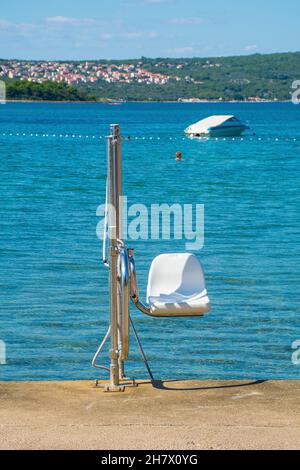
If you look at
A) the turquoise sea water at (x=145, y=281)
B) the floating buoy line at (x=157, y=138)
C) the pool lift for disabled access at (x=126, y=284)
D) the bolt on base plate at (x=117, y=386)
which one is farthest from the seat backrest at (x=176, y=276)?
the floating buoy line at (x=157, y=138)

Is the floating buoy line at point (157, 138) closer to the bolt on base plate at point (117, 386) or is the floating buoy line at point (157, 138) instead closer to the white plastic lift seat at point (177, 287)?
the white plastic lift seat at point (177, 287)

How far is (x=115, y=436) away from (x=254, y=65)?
570 ft

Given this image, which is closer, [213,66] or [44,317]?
[44,317]

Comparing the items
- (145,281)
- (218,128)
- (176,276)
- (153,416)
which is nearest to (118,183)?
(176,276)

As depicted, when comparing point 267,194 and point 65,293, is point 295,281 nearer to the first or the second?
point 65,293

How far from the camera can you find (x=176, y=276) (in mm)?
7316

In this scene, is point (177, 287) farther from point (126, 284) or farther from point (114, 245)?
point (114, 245)

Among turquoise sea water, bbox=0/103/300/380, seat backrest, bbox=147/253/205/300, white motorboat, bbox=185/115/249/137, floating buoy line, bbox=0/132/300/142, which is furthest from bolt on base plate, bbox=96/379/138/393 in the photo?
floating buoy line, bbox=0/132/300/142

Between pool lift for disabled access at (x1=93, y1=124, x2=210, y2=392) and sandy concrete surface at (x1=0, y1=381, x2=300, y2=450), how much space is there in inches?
15.6

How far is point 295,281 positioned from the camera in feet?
54.2

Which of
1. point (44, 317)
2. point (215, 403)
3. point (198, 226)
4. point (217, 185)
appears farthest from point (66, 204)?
point (215, 403)

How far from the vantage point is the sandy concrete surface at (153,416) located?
17.7 ft

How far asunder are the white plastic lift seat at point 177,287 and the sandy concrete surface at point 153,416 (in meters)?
0.52

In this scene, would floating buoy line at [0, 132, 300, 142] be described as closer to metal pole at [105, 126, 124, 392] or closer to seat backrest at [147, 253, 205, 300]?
seat backrest at [147, 253, 205, 300]
